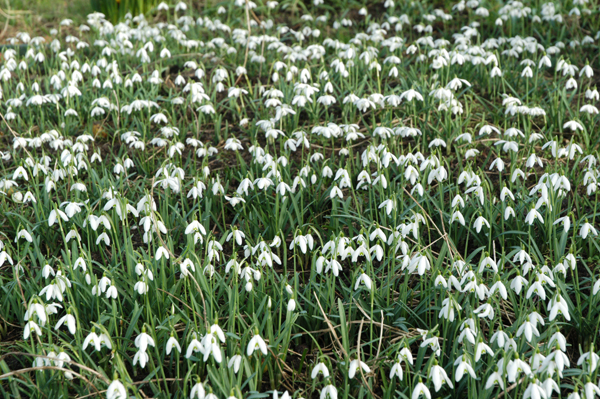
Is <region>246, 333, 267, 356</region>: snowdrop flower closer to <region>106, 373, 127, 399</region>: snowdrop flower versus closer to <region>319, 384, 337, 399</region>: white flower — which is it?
<region>319, 384, 337, 399</region>: white flower

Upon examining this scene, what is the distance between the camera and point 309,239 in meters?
2.54

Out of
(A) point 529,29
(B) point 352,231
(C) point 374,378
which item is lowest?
(C) point 374,378

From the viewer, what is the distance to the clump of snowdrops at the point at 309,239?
202 centimetres

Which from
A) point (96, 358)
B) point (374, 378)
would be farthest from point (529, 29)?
A: point (96, 358)

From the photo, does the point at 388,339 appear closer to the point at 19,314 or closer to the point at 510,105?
the point at 19,314

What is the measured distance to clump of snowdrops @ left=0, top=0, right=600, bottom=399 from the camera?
2023 millimetres

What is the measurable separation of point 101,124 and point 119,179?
0.96 m

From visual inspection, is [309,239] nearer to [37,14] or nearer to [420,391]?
[420,391]

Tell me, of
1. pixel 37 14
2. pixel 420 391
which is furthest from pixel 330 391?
pixel 37 14

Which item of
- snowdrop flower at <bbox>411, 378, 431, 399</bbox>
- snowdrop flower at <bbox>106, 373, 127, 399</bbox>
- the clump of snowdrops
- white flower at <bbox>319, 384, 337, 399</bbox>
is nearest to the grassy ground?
the clump of snowdrops

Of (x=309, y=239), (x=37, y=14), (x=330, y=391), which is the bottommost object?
(x=330, y=391)

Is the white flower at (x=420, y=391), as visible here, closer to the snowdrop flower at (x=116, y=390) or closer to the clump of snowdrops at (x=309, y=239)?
the clump of snowdrops at (x=309, y=239)

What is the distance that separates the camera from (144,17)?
6270mm

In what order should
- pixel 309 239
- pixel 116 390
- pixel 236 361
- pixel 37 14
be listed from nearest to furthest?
pixel 116 390 → pixel 236 361 → pixel 309 239 → pixel 37 14
